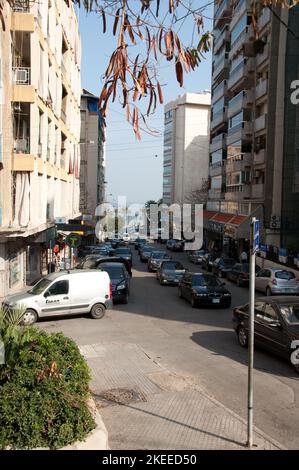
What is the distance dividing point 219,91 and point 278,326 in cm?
4805

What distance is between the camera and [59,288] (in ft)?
55.5

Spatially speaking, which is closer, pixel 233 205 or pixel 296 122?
pixel 296 122

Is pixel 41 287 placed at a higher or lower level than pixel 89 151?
lower

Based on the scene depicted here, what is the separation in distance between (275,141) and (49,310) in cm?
2658

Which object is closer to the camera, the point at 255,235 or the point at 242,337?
the point at 255,235

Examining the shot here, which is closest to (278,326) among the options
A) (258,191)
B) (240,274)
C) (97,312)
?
(97,312)

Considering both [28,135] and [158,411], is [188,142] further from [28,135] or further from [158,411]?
[158,411]

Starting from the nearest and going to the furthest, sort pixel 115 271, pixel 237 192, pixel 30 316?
pixel 30 316, pixel 115 271, pixel 237 192

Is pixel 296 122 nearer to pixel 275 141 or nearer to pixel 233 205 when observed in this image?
pixel 275 141

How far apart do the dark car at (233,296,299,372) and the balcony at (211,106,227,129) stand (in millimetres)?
44152

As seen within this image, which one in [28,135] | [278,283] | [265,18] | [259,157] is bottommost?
[278,283]

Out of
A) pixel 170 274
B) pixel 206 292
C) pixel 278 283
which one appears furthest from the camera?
pixel 170 274

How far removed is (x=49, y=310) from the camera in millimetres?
16734
